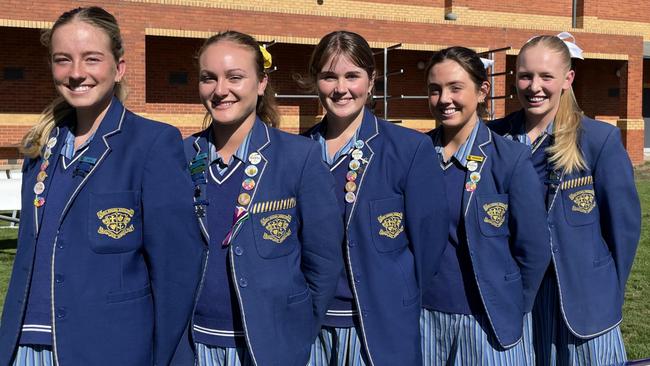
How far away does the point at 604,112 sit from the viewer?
29.8m

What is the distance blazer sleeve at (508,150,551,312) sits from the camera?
3.26 meters

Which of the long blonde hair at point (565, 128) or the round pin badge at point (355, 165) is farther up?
the long blonde hair at point (565, 128)

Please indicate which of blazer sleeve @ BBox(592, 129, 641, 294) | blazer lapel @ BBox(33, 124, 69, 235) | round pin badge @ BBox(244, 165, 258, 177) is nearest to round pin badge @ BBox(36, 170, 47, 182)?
blazer lapel @ BBox(33, 124, 69, 235)

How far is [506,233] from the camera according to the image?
3.31m

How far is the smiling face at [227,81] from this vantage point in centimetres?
283

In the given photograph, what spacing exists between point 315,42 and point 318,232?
1979cm

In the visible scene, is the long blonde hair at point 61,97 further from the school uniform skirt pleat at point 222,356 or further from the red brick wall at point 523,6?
the red brick wall at point 523,6

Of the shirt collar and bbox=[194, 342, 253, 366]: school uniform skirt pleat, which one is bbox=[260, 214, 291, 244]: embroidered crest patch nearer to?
the shirt collar

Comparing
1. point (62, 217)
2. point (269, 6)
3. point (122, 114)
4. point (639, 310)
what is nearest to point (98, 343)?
point (62, 217)

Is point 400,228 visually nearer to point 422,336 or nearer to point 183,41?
point 422,336

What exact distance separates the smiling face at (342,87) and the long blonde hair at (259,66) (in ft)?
0.71

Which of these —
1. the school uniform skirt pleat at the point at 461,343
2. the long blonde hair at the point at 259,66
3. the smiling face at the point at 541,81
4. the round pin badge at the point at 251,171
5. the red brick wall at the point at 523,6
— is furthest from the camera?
the red brick wall at the point at 523,6

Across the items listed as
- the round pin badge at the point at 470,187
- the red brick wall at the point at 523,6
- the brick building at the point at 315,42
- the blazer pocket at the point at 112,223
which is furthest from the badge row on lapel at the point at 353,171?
the red brick wall at the point at 523,6

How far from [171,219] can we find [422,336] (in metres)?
1.34
